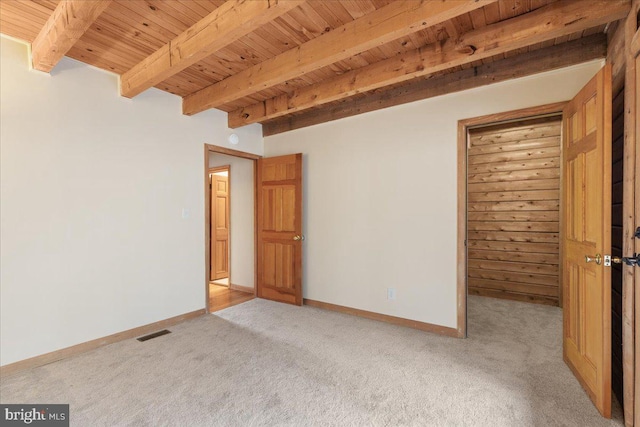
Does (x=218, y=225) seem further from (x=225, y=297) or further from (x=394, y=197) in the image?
(x=394, y=197)

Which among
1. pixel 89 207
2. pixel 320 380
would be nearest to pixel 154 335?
pixel 89 207

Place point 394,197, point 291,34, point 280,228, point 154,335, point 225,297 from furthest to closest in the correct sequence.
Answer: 1. point 225,297
2. point 280,228
3. point 394,197
4. point 154,335
5. point 291,34

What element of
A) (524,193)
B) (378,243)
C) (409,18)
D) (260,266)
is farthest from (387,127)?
(260,266)

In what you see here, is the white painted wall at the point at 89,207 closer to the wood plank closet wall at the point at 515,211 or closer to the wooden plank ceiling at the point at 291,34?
the wooden plank ceiling at the point at 291,34

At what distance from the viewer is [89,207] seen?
106 inches

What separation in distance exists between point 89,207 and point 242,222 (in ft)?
7.30

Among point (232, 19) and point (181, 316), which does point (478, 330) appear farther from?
point (232, 19)

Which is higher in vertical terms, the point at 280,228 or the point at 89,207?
the point at 89,207

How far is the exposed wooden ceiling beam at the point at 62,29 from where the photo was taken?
1.72 metres

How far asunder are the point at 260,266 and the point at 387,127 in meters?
2.63

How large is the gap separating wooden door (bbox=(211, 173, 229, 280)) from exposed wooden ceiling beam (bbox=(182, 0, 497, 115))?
9.01ft

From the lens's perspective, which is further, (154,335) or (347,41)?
(154,335)

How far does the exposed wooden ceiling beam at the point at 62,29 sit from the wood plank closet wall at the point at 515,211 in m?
4.08

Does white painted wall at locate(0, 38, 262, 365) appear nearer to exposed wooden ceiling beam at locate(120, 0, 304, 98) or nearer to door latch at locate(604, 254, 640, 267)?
exposed wooden ceiling beam at locate(120, 0, 304, 98)
